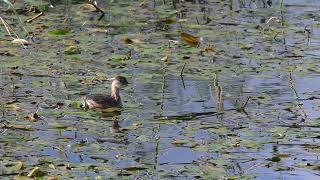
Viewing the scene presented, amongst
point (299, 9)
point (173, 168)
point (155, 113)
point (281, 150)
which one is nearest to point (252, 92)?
point (155, 113)

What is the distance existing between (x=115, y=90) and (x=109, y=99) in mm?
182

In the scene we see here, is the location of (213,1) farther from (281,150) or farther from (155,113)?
(281,150)

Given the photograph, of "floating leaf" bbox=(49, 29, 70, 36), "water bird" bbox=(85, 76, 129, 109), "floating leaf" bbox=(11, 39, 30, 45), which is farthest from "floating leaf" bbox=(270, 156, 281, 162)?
"floating leaf" bbox=(49, 29, 70, 36)

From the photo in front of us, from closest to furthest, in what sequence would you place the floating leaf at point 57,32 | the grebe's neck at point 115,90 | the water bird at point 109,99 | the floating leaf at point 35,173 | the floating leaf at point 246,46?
the floating leaf at point 35,173 → the water bird at point 109,99 → the grebe's neck at point 115,90 → the floating leaf at point 246,46 → the floating leaf at point 57,32

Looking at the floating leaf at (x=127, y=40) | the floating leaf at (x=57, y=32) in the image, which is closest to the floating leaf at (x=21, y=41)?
the floating leaf at (x=57, y=32)

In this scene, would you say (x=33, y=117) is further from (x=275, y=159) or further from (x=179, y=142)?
(x=275, y=159)

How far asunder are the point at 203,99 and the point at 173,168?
2078mm

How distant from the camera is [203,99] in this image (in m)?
8.73

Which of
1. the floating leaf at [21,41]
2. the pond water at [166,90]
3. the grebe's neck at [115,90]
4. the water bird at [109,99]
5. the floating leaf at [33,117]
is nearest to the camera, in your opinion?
the pond water at [166,90]

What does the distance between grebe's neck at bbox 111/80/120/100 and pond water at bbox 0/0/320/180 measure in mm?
144

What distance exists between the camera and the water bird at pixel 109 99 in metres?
8.26

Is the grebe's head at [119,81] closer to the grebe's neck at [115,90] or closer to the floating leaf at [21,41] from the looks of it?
the grebe's neck at [115,90]

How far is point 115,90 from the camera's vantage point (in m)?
8.56

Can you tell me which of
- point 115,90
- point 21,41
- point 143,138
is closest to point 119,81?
point 115,90
